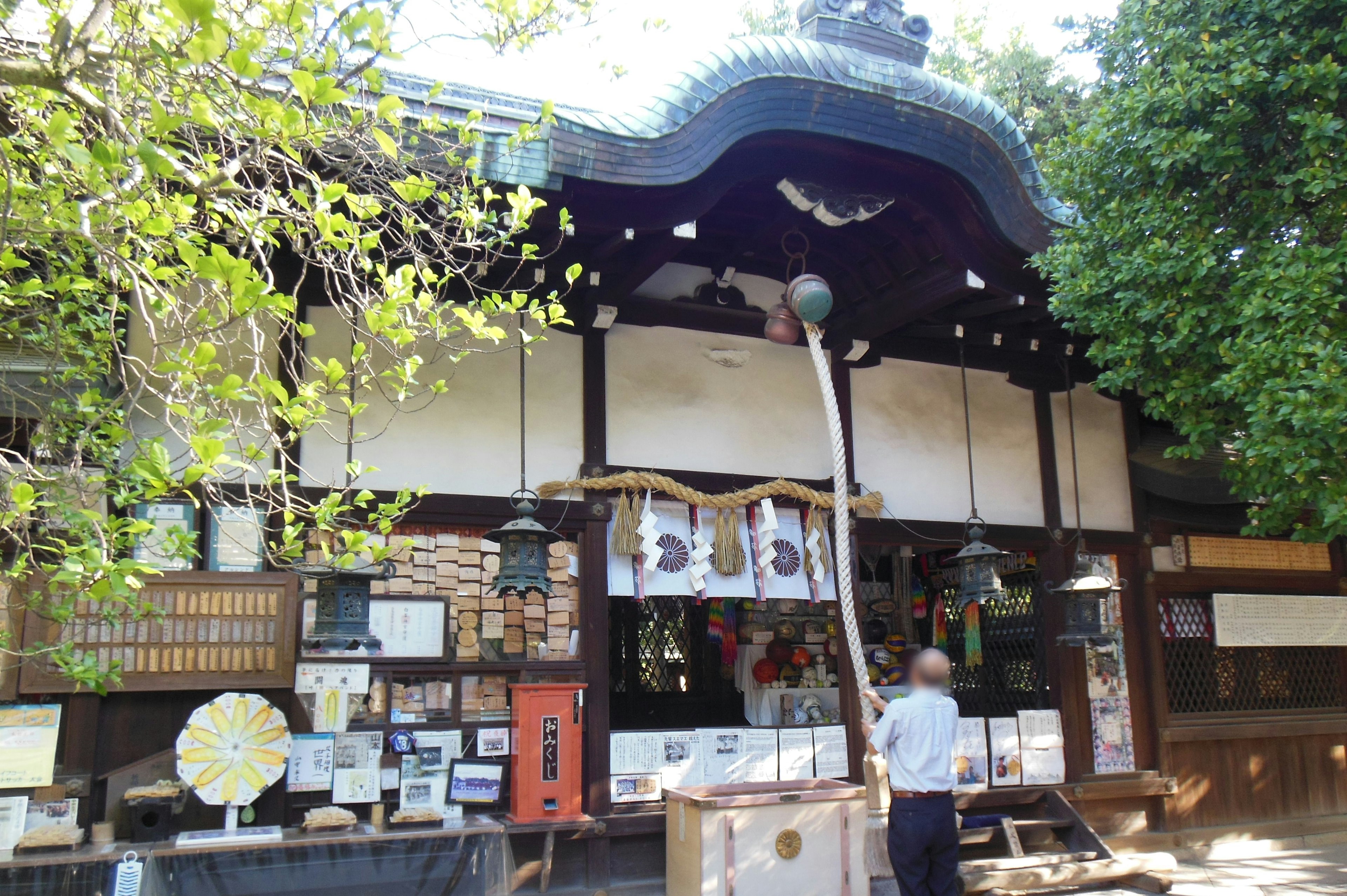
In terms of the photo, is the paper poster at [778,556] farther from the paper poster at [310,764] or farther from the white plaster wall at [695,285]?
the paper poster at [310,764]

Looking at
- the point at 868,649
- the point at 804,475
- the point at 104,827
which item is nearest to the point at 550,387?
the point at 804,475

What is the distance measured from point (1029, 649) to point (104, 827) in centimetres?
720

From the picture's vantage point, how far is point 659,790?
7.26 metres

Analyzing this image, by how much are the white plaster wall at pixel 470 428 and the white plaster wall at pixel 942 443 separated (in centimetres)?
250

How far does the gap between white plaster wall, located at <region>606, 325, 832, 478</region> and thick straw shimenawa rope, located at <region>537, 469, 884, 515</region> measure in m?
0.24

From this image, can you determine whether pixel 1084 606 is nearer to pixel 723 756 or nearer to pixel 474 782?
pixel 723 756

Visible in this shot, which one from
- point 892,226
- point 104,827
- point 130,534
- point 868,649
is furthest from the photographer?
point 868,649

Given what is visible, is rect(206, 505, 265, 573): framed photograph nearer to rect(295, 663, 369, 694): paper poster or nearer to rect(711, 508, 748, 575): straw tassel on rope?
rect(295, 663, 369, 694): paper poster

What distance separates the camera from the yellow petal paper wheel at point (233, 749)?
581 cm

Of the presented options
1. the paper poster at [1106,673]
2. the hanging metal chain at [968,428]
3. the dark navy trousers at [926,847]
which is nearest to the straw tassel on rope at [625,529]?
the dark navy trousers at [926,847]

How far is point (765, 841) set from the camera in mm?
6465

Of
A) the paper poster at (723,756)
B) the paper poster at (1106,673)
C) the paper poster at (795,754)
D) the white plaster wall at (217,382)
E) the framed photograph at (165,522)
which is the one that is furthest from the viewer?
the paper poster at (1106,673)

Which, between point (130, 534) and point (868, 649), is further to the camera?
point (868, 649)

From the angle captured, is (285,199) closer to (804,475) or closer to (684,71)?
(684,71)
